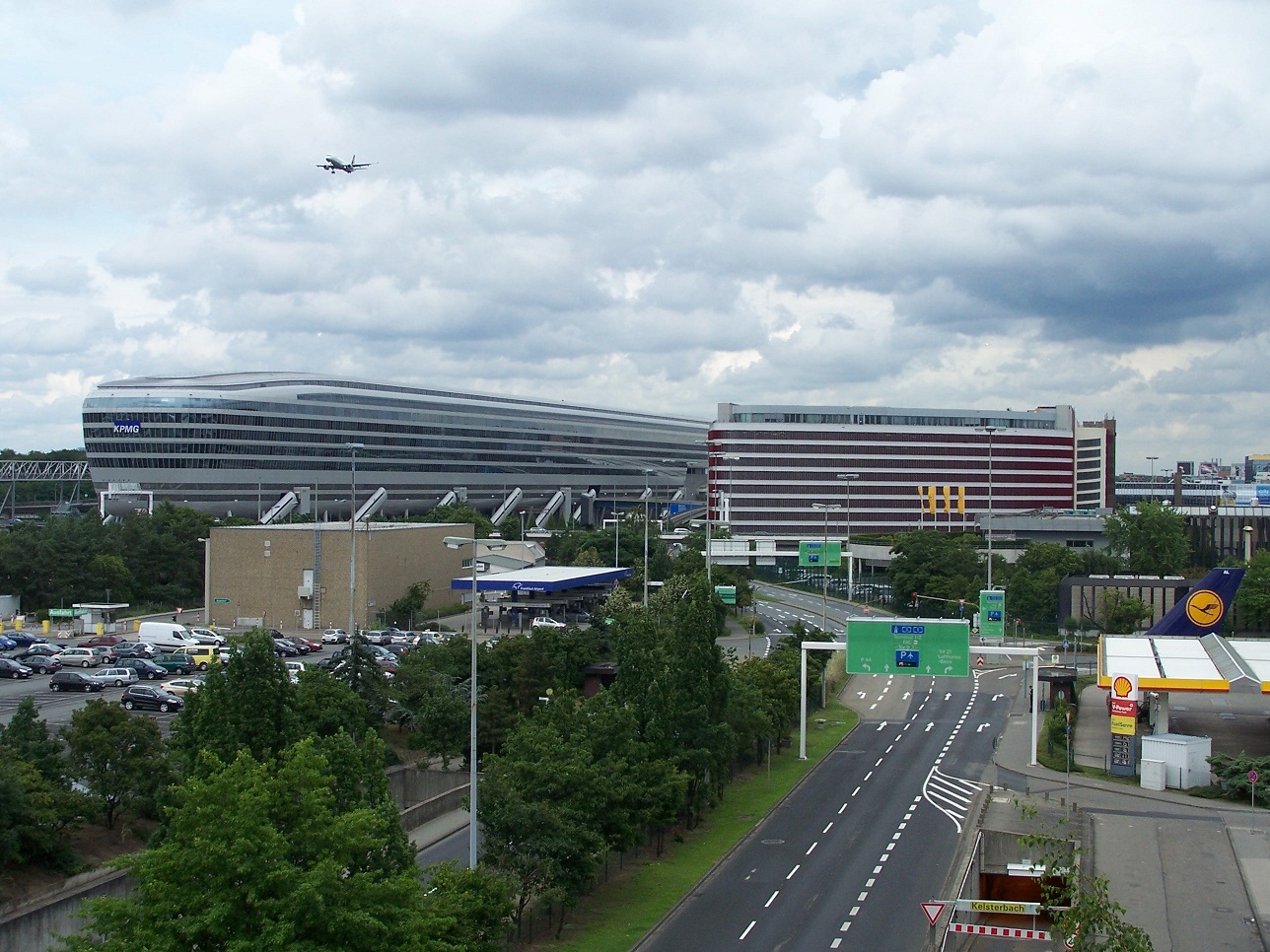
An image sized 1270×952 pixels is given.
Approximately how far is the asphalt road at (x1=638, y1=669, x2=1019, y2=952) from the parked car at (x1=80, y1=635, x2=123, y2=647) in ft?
156

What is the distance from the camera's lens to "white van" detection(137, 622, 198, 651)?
72.2 metres

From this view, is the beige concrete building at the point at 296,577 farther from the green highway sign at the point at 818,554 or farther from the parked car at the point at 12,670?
the green highway sign at the point at 818,554

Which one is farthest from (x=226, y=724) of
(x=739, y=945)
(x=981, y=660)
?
(x=981, y=660)

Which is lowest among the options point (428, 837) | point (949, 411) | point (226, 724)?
point (428, 837)

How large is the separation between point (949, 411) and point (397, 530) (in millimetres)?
84153

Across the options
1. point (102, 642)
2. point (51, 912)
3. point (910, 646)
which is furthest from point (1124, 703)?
point (102, 642)

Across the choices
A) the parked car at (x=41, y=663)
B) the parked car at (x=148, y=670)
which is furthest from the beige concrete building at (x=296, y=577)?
the parked car at (x=148, y=670)

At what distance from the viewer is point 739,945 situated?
29.7 m

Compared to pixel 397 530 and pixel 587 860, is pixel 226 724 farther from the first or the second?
pixel 397 530

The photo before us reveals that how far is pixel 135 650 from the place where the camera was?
69062mm

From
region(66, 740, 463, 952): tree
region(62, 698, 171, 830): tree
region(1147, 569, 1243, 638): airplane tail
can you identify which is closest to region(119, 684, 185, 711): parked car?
region(62, 698, 171, 830): tree

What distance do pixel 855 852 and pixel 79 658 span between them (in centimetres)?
4801

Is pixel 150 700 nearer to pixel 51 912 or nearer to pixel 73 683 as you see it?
pixel 73 683

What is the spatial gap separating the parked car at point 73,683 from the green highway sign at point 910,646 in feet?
120
